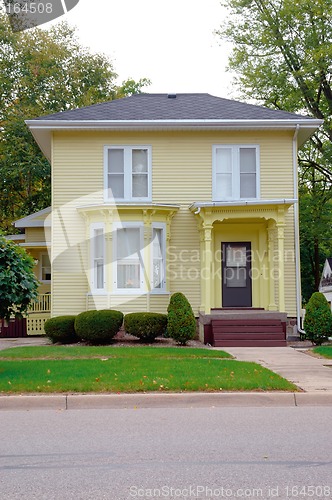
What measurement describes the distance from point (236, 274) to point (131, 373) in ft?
32.0

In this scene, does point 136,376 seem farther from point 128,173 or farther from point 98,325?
point 128,173

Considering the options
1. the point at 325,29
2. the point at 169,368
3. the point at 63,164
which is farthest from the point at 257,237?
the point at 325,29

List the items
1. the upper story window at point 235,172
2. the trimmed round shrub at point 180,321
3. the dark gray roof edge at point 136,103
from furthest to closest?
the upper story window at point 235,172, the dark gray roof edge at point 136,103, the trimmed round shrub at point 180,321

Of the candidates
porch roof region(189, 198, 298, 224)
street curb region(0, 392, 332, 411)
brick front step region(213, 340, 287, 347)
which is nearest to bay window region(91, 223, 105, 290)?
porch roof region(189, 198, 298, 224)

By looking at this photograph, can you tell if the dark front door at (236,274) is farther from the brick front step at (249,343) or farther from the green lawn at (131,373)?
the green lawn at (131,373)

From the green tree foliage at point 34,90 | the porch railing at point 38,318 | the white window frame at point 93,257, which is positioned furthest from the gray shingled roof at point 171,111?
the green tree foliage at point 34,90

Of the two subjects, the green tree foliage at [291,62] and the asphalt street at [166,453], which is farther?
the green tree foliage at [291,62]

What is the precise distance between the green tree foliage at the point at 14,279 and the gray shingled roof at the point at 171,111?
9133 mm

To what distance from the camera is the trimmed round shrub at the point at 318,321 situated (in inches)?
669

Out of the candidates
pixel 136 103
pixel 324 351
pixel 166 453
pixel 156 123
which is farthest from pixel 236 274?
pixel 166 453

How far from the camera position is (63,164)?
19500mm

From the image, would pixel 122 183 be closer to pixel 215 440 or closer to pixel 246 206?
pixel 246 206

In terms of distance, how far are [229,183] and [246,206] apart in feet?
6.63

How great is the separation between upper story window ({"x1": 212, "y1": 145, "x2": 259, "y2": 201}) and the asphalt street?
38.1 feet
